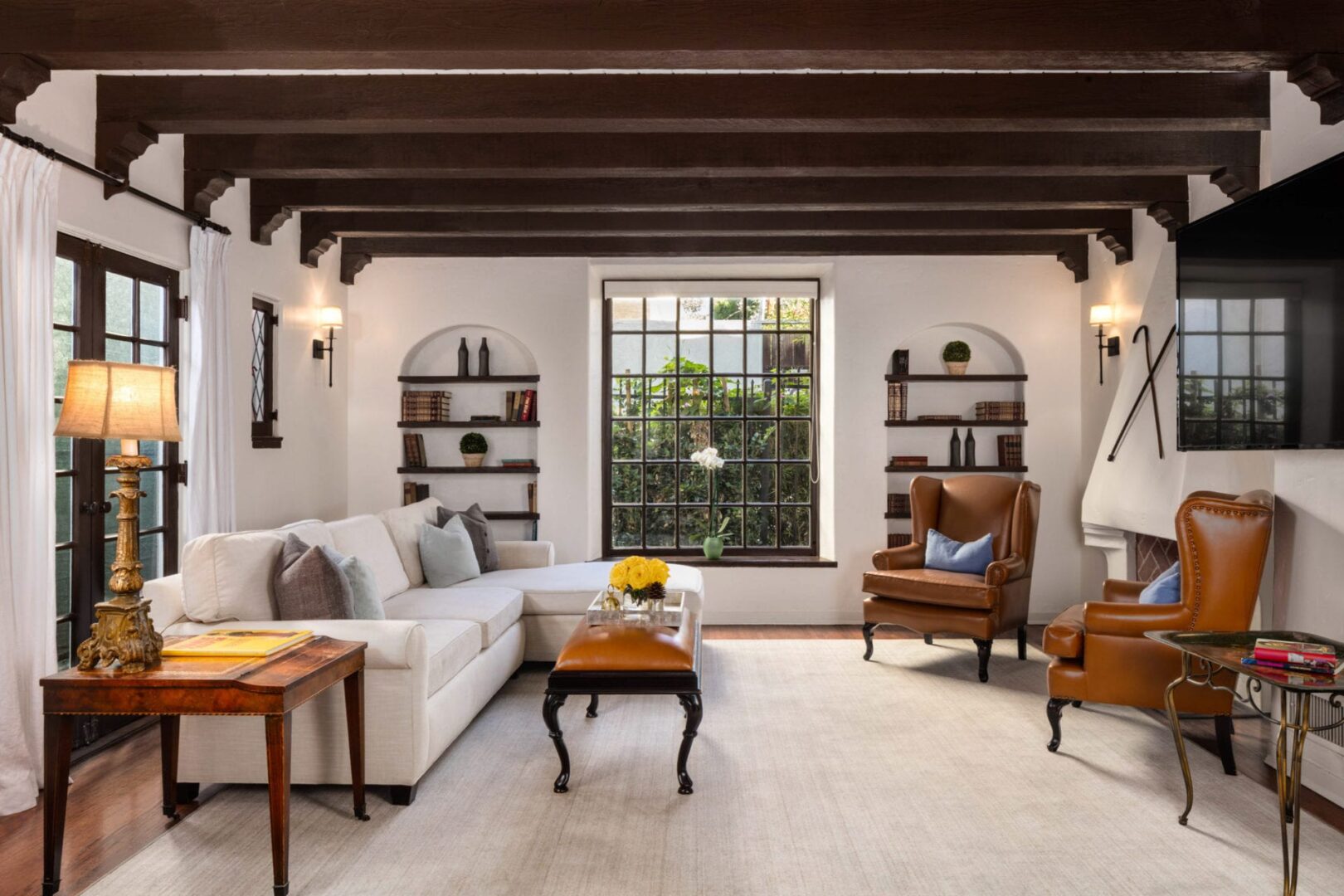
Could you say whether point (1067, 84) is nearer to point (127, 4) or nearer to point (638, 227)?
point (638, 227)

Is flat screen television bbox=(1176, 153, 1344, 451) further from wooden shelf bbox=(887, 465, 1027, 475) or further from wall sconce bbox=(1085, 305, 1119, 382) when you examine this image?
wooden shelf bbox=(887, 465, 1027, 475)

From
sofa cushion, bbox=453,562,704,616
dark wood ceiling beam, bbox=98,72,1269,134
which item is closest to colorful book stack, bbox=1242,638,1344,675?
dark wood ceiling beam, bbox=98,72,1269,134

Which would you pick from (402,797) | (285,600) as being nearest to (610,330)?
(285,600)

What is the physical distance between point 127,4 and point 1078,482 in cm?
631

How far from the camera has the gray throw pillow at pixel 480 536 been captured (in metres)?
5.87

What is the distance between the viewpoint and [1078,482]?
22.4ft

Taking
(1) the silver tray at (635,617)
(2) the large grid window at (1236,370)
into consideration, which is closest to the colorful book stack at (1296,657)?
(2) the large grid window at (1236,370)

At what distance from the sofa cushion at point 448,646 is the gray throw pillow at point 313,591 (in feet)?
1.17

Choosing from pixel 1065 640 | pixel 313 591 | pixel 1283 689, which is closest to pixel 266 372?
pixel 313 591

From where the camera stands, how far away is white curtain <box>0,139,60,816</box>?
3289 mm

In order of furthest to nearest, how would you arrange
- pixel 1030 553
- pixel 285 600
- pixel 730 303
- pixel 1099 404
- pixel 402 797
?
pixel 730 303
pixel 1099 404
pixel 1030 553
pixel 285 600
pixel 402 797

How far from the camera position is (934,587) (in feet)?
18.1

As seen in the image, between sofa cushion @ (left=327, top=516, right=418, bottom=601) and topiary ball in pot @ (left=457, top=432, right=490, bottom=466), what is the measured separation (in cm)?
166

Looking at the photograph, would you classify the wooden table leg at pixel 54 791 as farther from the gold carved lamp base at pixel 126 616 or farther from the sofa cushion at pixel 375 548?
the sofa cushion at pixel 375 548
